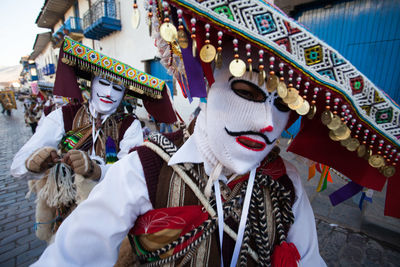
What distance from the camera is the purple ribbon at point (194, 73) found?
2.54 feet

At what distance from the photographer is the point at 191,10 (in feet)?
1.76

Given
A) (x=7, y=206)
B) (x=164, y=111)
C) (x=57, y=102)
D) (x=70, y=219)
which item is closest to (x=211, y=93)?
(x=70, y=219)

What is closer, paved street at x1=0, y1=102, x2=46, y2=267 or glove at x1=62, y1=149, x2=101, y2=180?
glove at x1=62, y1=149, x2=101, y2=180

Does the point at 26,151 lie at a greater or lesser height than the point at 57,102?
greater

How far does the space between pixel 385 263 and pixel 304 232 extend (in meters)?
1.97

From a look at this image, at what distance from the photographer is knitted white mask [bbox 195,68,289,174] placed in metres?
0.78

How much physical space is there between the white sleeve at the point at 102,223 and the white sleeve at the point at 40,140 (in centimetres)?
105

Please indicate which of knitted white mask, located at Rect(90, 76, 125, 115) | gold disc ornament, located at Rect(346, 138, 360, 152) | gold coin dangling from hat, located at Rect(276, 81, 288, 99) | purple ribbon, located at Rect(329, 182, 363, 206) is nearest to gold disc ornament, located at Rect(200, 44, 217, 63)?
gold coin dangling from hat, located at Rect(276, 81, 288, 99)

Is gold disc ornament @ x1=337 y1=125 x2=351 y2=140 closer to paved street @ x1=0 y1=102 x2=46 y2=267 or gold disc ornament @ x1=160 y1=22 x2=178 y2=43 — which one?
gold disc ornament @ x1=160 y1=22 x2=178 y2=43

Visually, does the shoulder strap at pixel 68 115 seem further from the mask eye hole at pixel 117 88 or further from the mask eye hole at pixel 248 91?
the mask eye hole at pixel 248 91

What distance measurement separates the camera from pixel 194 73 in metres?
0.83

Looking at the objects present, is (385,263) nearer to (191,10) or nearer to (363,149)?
(363,149)

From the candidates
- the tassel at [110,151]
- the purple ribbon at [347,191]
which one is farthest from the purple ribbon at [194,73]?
the tassel at [110,151]

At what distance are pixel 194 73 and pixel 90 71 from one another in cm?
162
